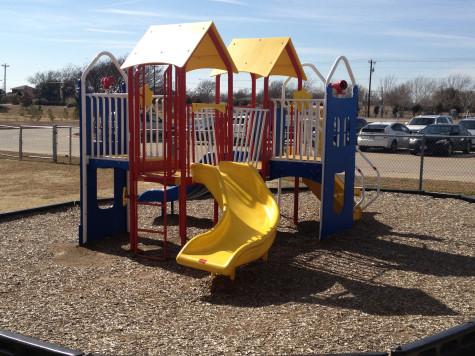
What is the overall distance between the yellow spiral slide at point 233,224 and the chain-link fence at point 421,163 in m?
6.60

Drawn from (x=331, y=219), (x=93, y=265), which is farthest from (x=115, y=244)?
(x=331, y=219)

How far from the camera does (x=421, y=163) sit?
12766mm

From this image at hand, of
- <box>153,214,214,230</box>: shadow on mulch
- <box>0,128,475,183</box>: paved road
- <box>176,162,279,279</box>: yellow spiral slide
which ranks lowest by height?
<box>153,214,214,230</box>: shadow on mulch

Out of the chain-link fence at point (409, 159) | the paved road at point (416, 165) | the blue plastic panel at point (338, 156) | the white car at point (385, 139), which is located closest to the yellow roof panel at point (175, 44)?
the blue plastic panel at point (338, 156)

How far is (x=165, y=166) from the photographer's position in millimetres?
7137

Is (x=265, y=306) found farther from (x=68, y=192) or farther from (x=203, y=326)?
(x=68, y=192)

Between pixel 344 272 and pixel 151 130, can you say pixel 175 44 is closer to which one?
pixel 151 130

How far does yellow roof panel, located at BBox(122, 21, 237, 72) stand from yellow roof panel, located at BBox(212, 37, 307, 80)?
1.14m

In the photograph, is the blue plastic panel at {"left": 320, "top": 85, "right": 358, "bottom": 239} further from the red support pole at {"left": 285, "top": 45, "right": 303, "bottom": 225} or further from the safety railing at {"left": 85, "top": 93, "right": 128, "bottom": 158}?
the safety railing at {"left": 85, "top": 93, "right": 128, "bottom": 158}

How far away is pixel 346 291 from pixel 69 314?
2700mm

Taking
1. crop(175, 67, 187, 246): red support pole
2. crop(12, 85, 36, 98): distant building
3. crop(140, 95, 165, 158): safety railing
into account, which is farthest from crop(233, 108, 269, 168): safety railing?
crop(12, 85, 36, 98): distant building

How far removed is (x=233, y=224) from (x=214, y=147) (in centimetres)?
158

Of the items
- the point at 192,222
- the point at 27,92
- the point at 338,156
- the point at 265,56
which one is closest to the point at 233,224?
the point at 338,156

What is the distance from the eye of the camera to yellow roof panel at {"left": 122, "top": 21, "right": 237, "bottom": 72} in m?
6.73
